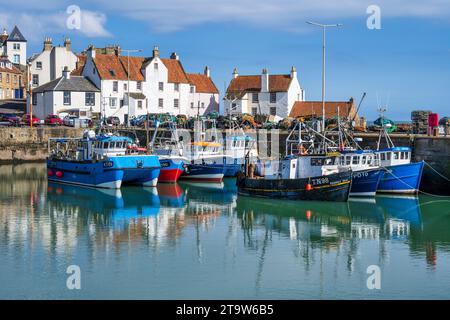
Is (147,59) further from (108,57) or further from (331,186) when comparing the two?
(331,186)

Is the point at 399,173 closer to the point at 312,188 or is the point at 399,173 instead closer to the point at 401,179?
the point at 401,179

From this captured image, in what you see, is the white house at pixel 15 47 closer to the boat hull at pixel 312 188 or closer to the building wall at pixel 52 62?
the building wall at pixel 52 62

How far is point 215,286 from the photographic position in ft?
59.0

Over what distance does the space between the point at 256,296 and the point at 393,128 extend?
99.9 ft

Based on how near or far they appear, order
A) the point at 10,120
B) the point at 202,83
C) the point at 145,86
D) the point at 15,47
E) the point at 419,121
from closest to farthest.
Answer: the point at 419,121 < the point at 10,120 < the point at 145,86 < the point at 202,83 < the point at 15,47

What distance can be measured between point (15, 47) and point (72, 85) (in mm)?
27077

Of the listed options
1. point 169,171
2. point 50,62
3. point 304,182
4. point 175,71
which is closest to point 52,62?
point 50,62

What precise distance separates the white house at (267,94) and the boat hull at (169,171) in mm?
19554

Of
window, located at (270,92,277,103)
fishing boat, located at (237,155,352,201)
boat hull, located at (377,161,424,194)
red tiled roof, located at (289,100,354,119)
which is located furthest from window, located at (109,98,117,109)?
boat hull, located at (377,161,424,194)

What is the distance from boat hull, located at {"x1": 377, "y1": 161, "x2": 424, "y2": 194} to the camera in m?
32.4

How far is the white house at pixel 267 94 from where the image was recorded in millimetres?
A: 58812

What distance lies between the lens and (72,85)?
57.2m

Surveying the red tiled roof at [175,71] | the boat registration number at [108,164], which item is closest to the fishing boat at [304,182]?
the boat registration number at [108,164]

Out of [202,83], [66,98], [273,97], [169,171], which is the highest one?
[202,83]
